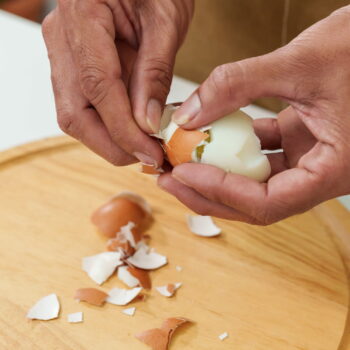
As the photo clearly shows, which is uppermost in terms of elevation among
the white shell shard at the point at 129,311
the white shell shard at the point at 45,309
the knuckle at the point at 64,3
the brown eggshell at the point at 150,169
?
the knuckle at the point at 64,3

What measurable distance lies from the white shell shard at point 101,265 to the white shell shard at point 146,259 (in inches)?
1.1

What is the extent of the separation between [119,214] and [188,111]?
1.13ft

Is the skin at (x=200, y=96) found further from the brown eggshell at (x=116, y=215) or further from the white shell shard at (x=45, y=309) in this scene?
the white shell shard at (x=45, y=309)

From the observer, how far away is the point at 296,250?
116 cm

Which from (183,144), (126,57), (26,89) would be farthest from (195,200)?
(26,89)

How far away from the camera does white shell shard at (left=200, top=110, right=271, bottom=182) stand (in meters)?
0.91

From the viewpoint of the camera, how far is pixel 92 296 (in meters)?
1.03

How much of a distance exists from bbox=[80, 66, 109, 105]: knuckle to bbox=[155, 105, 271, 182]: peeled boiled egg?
122 mm

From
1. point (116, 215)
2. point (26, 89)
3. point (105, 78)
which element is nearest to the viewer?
point (105, 78)

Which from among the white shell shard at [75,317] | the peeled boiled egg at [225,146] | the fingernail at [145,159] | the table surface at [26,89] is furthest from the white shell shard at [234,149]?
the table surface at [26,89]

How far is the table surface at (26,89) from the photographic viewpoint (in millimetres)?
1465

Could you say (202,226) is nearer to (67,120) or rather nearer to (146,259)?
(146,259)

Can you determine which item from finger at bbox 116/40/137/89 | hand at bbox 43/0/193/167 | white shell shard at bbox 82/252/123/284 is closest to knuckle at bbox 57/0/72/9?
hand at bbox 43/0/193/167

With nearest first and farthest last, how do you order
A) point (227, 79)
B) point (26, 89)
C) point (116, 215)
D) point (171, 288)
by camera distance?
point (227, 79) < point (171, 288) < point (116, 215) < point (26, 89)
